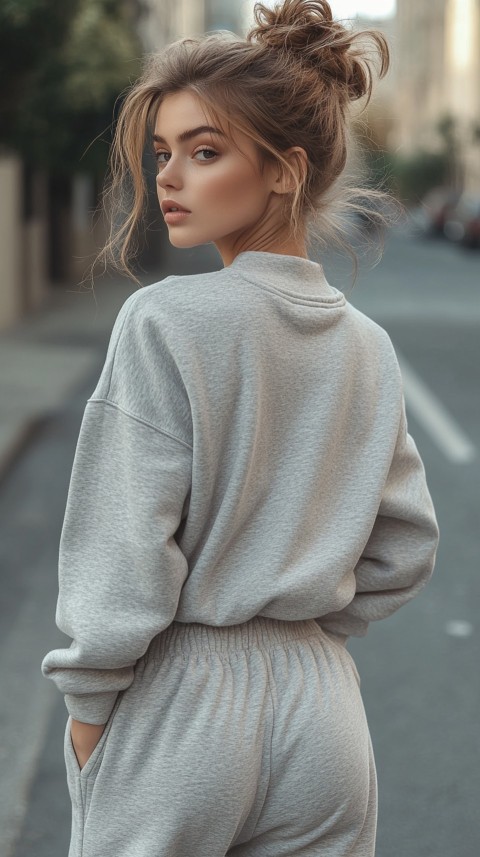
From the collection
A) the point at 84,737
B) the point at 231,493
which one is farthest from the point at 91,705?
the point at 231,493

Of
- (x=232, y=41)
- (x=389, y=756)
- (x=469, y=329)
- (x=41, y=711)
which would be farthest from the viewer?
(x=469, y=329)

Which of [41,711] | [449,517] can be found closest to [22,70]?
[449,517]

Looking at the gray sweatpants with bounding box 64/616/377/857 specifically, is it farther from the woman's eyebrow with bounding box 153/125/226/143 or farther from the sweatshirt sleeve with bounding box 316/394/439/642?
the woman's eyebrow with bounding box 153/125/226/143

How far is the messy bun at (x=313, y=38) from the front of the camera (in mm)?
1583

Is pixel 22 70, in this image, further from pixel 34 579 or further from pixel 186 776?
pixel 186 776

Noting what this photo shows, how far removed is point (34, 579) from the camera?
18.2 feet

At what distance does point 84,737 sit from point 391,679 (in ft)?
9.71

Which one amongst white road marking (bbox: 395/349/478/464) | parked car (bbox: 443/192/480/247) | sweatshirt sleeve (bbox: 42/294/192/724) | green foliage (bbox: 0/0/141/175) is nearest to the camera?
sweatshirt sleeve (bbox: 42/294/192/724)

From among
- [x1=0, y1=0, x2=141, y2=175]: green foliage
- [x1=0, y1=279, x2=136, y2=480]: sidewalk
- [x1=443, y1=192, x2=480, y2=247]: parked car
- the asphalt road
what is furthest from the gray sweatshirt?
[x1=443, y1=192, x2=480, y2=247]: parked car

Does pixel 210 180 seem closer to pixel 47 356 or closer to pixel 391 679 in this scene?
pixel 391 679

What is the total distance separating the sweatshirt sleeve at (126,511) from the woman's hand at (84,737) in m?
0.07

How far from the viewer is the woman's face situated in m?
1.57

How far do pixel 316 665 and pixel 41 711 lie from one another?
264 centimetres

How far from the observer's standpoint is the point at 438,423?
30.9 ft
